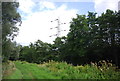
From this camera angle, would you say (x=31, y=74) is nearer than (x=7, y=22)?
Yes

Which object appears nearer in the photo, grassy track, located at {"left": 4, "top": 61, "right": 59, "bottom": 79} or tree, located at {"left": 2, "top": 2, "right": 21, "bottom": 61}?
grassy track, located at {"left": 4, "top": 61, "right": 59, "bottom": 79}

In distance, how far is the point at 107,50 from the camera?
32062 mm

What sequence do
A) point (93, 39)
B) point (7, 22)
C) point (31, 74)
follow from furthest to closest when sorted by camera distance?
point (93, 39) < point (7, 22) < point (31, 74)

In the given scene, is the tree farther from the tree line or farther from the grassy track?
the tree line

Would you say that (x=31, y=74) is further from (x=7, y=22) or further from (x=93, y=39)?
(x=93, y=39)

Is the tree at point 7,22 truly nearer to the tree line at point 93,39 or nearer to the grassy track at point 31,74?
the grassy track at point 31,74

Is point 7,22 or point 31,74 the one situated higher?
point 7,22

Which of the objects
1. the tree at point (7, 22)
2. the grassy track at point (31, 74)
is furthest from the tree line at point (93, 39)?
the grassy track at point (31, 74)

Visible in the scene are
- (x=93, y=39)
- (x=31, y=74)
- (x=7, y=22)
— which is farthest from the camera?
(x=93, y=39)

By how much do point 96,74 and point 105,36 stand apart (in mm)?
20129

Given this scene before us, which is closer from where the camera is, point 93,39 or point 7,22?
point 7,22

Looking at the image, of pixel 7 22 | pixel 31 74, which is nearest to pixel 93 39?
pixel 7 22

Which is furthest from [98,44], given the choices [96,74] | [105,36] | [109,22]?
[96,74]


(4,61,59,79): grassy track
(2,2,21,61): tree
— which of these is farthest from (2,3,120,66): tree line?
(4,61,59,79): grassy track
